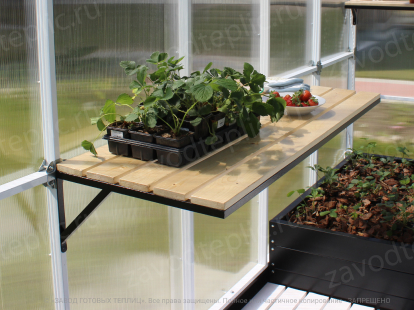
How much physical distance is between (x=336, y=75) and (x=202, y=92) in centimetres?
269

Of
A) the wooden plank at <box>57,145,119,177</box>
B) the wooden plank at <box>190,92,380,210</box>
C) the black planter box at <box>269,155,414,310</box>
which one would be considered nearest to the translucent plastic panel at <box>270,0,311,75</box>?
the wooden plank at <box>190,92,380,210</box>

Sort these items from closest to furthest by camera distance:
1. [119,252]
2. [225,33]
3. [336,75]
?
[119,252]
[225,33]
[336,75]

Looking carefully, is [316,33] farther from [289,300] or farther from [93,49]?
[93,49]

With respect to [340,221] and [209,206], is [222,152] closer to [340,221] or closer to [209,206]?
[209,206]

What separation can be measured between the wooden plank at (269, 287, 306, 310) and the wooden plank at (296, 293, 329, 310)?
0.08 feet

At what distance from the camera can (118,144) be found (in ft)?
5.68

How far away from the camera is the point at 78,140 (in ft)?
6.08

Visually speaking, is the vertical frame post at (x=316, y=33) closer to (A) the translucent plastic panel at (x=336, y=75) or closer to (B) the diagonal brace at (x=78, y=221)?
(A) the translucent plastic panel at (x=336, y=75)

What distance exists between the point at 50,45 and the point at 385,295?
194cm

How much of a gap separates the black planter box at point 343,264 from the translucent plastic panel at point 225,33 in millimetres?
895

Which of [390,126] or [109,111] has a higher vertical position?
[109,111]

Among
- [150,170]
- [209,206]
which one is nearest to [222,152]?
[150,170]

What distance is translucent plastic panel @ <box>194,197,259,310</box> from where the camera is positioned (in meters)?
2.56

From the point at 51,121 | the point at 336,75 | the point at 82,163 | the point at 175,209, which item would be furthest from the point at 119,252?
the point at 336,75
